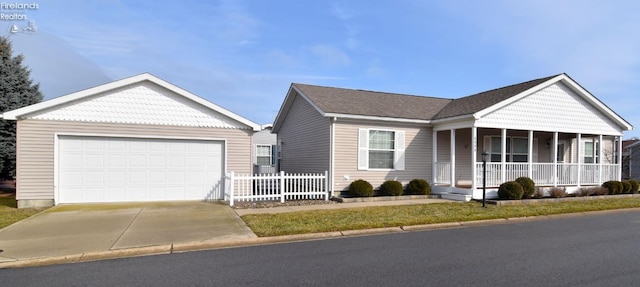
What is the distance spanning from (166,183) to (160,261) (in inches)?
300

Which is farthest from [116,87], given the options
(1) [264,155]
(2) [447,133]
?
(1) [264,155]

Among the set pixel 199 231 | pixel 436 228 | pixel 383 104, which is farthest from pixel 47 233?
pixel 383 104

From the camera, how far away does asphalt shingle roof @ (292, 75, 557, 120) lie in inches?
595

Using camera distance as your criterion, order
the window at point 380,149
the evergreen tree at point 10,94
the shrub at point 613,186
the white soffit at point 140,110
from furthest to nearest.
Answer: the evergreen tree at point 10,94, the shrub at point 613,186, the window at point 380,149, the white soffit at point 140,110

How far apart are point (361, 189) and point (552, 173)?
335 inches

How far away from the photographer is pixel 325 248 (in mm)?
6914

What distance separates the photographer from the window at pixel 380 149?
49.3 ft

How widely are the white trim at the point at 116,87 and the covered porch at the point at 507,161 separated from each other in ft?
26.2

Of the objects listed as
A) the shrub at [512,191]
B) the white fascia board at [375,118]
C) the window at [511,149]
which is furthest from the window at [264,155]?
the shrub at [512,191]

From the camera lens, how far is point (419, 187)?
588 inches

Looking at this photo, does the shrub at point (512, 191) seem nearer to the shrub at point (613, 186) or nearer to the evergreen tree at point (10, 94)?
the shrub at point (613, 186)

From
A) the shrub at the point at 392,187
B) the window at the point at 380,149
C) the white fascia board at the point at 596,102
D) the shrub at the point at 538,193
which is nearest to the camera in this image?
the shrub at the point at 392,187

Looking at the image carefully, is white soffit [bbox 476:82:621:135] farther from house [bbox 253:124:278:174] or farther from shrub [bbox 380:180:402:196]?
house [bbox 253:124:278:174]

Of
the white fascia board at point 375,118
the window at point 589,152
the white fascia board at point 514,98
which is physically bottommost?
the window at point 589,152
